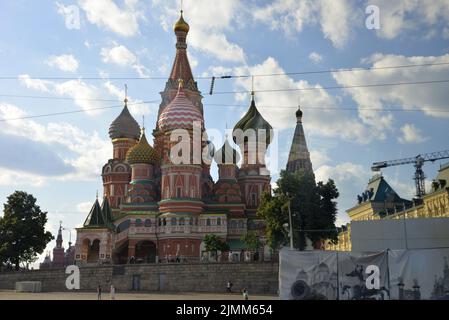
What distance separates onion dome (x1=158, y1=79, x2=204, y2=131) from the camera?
62.7 metres

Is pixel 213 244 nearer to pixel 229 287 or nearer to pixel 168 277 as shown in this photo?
pixel 168 277

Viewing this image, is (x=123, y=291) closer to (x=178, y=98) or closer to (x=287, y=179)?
(x=287, y=179)

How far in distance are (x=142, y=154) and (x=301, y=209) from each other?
2531cm

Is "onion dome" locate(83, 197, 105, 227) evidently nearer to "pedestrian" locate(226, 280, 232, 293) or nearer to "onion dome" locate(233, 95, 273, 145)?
"pedestrian" locate(226, 280, 232, 293)

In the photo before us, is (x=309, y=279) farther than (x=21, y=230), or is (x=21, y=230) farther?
(x=21, y=230)

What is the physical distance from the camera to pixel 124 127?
236ft

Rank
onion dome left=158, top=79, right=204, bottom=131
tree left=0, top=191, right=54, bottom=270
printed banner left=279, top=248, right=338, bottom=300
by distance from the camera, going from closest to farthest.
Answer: printed banner left=279, top=248, right=338, bottom=300
tree left=0, top=191, right=54, bottom=270
onion dome left=158, top=79, right=204, bottom=131

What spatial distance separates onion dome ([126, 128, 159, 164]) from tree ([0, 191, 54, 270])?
1444 centimetres

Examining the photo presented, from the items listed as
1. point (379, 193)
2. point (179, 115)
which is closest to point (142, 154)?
point (179, 115)

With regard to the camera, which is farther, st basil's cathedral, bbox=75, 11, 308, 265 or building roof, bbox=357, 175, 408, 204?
building roof, bbox=357, 175, 408, 204

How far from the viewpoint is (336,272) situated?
79.3 feet

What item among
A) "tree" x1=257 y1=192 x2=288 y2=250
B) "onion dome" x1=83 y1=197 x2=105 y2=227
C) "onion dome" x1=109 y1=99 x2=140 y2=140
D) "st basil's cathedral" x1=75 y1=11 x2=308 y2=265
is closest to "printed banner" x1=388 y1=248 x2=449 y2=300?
"tree" x1=257 y1=192 x2=288 y2=250

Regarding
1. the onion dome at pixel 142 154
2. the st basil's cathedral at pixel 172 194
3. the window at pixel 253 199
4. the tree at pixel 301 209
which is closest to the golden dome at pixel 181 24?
the st basil's cathedral at pixel 172 194

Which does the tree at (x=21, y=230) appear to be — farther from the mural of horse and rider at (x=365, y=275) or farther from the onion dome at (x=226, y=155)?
the mural of horse and rider at (x=365, y=275)
